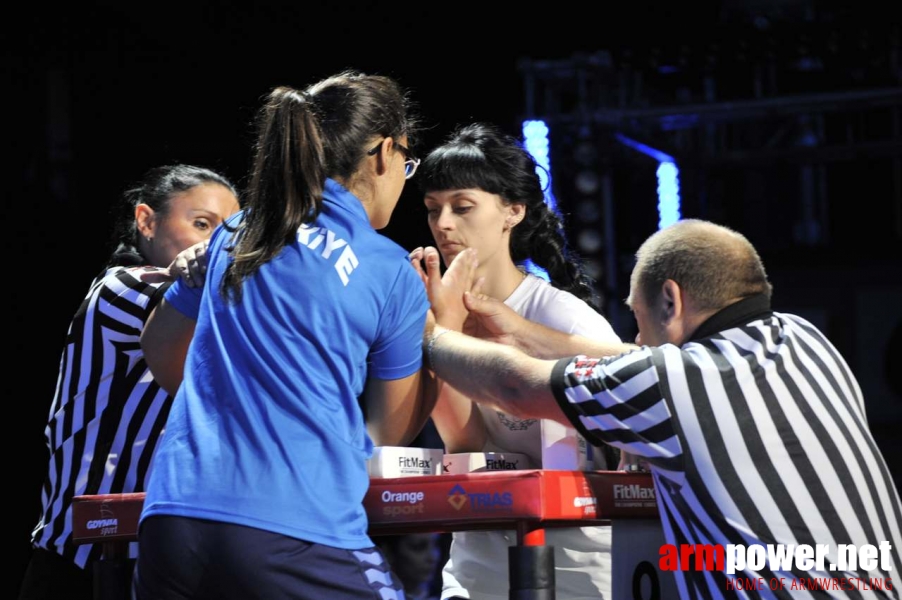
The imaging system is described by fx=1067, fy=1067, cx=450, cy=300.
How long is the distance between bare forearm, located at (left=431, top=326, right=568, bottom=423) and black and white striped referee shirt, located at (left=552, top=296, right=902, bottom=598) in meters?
0.05

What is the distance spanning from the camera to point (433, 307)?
7.82 feet

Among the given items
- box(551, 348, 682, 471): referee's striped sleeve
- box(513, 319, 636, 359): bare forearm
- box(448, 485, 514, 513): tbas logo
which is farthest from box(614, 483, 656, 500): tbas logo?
box(513, 319, 636, 359): bare forearm

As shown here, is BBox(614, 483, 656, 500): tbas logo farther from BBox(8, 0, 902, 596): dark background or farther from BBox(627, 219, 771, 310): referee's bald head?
BBox(8, 0, 902, 596): dark background

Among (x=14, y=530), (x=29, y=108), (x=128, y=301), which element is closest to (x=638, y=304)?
(x=128, y=301)

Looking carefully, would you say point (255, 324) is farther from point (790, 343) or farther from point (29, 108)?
point (29, 108)

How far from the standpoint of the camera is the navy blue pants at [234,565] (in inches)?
61.6

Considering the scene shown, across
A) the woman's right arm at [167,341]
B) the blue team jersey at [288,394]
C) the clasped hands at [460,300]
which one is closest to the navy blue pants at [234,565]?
the blue team jersey at [288,394]

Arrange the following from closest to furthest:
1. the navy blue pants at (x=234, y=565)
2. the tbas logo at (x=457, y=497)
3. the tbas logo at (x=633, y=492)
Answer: the navy blue pants at (x=234, y=565)
the tbas logo at (x=457, y=497)
the tbas logo at (x=633, y=492)

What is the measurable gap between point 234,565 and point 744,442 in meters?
0.88

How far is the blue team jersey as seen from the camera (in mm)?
1599

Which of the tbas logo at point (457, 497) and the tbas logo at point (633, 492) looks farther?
the tbas logo at point (633, 492)

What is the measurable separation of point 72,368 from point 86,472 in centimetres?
26

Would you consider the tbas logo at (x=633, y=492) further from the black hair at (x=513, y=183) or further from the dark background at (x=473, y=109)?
the dark background at (x=473, y=109)

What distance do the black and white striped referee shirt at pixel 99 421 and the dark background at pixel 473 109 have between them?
10.9 feet
